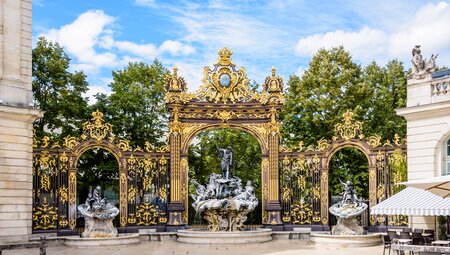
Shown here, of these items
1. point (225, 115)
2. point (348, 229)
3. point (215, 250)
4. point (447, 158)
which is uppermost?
point (225, 115)

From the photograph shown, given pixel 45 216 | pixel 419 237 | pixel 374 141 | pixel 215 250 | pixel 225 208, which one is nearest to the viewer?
pixel 419 237

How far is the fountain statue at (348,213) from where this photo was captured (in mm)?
19219

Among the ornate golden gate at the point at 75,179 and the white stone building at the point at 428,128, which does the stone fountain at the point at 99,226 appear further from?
the white stone building at the point at 428,128

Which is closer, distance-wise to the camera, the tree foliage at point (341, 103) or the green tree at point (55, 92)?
the green tree at point (55, 92)

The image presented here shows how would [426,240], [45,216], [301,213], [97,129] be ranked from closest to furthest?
[426,240] → [45,216] → [97,129] → [301,213]

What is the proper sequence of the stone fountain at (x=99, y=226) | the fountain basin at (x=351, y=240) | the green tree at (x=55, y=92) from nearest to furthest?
the fountain basin at (x=351, y=240) < the stone fountain at (x=99, y=226) < the green tree at (x=55, y=92)

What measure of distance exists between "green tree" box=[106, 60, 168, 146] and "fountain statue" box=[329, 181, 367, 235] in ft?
37.5

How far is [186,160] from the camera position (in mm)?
22094

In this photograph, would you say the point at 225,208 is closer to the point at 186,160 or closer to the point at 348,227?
the point at 186,160

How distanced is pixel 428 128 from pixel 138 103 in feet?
49.1

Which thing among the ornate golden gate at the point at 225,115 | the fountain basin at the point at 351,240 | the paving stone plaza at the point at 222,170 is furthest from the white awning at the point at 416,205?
the ornate golden gate at the point at 225,115

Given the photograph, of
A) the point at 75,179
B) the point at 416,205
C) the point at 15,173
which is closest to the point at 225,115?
the point at 75,179

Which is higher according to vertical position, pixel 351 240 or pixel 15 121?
pixel 15 121

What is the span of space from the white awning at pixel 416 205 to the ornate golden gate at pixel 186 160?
526cm
